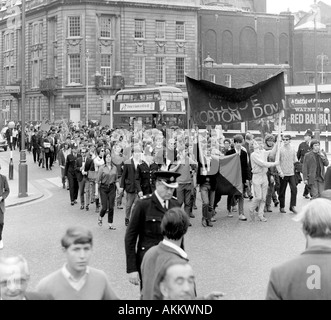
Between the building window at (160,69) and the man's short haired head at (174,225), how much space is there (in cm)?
6227

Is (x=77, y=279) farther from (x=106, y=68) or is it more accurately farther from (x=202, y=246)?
(x=106, y=68)

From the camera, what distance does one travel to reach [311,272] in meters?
4.09

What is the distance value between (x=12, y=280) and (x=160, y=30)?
64640 mm

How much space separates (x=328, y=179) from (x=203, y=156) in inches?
134

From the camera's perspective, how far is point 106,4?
6469cm

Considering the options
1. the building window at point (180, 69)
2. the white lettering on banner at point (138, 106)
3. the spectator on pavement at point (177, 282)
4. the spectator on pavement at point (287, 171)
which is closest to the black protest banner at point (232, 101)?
the spectator on pavement at point (287, 171)

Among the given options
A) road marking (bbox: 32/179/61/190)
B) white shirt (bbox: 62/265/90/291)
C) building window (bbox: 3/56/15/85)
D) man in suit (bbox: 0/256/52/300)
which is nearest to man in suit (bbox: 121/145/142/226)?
road marking (bbox: 32/179/61/190)

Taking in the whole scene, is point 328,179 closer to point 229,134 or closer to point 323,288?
point 323,288

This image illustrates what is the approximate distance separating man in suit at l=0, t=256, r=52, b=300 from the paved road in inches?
168

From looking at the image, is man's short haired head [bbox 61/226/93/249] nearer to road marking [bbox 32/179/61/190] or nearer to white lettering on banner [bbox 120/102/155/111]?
road marking [bbox 32/179/61/190]

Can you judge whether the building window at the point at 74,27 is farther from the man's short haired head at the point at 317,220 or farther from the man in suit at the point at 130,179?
the man's short haired head at the point at 317,220

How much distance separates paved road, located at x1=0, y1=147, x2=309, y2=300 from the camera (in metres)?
9.31

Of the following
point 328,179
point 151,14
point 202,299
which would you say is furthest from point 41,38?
point 202,299

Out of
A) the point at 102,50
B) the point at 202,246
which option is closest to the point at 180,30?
the point at 102,50
